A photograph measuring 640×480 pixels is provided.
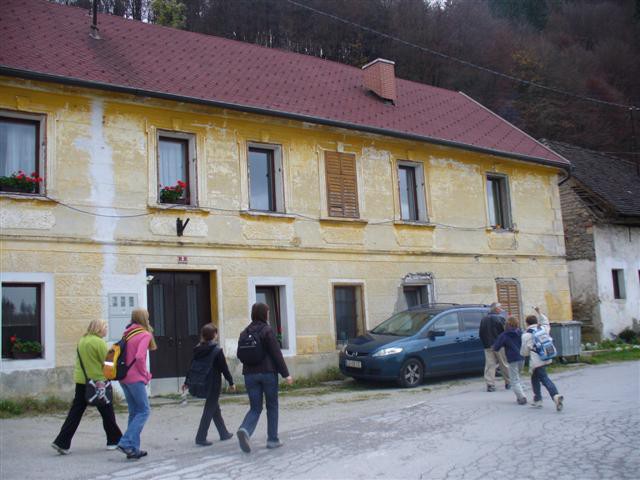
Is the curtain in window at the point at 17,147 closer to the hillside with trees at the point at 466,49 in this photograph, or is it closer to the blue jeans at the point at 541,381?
the blue jeans at the point at 541,381

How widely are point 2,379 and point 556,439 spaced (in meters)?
8.77

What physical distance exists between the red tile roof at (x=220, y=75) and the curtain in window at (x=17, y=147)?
3.58 feet

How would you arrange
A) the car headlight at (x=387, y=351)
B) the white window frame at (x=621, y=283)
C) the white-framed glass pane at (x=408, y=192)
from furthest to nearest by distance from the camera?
the white window frame at (x=621, y=283) < the white-framed glass pane at (x=408, y=192) < the car headlight at (x=387, y=351)

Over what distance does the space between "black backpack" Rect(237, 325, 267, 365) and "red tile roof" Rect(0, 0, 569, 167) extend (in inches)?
281

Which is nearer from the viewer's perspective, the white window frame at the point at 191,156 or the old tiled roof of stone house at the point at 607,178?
the white window frame at the point at 191,156

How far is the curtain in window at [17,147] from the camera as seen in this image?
12.2 m

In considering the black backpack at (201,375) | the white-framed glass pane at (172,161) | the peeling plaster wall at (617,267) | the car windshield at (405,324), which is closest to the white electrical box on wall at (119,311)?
the white-framed glass pane at (172,161)

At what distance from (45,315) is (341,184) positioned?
24.7ft

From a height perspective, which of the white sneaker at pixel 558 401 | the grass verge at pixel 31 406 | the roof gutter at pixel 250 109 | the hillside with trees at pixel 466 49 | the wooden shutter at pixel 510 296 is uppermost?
the hillside with trees at pixel 466 49

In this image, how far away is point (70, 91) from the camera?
12.7 meters

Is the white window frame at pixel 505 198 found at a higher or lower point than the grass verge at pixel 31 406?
higher

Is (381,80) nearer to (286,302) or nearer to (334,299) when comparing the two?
A: (334,299)

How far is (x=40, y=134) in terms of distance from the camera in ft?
41.0

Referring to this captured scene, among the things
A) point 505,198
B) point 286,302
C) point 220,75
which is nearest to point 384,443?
point 286,302
